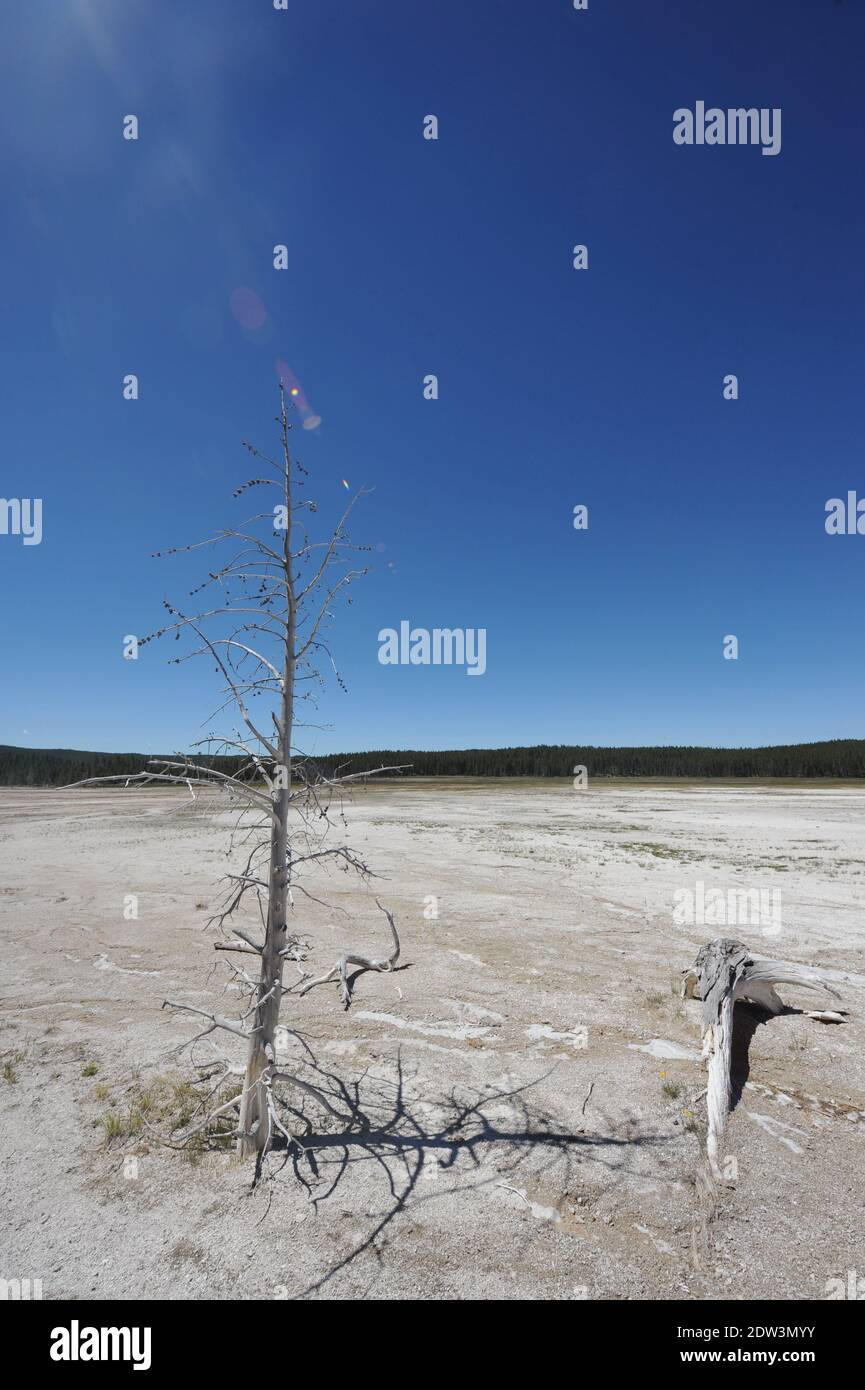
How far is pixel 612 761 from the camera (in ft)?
479

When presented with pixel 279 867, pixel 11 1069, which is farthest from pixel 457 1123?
pixel 11 1069

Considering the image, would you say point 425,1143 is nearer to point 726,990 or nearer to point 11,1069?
point 726,990

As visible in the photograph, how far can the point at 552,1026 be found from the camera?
8.64m

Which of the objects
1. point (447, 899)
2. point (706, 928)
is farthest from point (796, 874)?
→ point (447, 899)

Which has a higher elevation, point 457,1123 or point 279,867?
point 279,867

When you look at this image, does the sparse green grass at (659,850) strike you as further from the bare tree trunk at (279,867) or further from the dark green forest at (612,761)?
the dark green forest at (612,761)

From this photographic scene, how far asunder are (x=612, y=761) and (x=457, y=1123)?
481 ft

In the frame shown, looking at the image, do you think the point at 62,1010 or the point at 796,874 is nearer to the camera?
the point at 62,1010

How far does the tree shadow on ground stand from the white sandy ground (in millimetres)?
30

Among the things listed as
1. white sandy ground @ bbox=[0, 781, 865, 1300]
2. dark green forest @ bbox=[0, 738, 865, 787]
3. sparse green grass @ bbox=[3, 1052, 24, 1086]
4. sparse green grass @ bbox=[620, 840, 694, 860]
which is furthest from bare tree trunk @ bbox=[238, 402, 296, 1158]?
dark green forest @ bbox=[0, 738, 865, 787]

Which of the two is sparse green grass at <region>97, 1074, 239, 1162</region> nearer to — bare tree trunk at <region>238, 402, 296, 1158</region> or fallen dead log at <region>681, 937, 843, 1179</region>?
bare tree trunk at <region>238, 402, 296, 1158</region>

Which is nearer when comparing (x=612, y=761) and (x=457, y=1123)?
(x=457, y=1123)
